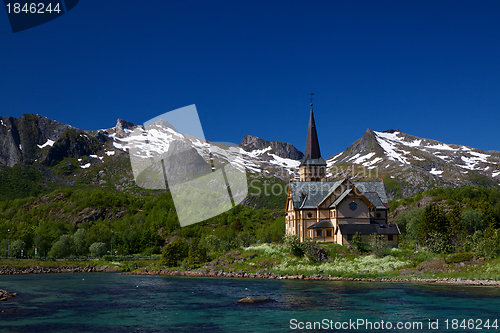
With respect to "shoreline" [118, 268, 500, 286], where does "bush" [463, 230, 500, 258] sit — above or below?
above

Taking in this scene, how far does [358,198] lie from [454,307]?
3932 cm

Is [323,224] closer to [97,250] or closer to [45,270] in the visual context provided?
[45,270]

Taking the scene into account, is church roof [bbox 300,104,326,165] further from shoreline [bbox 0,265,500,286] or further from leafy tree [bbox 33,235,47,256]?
leafy tree [bbox 33,235,47,256]

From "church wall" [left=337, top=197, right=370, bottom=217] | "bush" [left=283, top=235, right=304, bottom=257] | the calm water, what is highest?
"church wall" [left=337, top=197, right=370, bottom=217]

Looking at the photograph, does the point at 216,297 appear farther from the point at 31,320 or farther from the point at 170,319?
the point at 31,320

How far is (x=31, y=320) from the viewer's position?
2867cm

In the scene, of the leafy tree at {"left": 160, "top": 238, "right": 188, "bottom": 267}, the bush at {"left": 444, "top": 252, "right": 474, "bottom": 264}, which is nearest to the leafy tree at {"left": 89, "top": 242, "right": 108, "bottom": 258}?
the leafy tree at {"left": 160, "top": 238, "right": 188, "bottom": 267}

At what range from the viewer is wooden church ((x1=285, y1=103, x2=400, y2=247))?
230ft

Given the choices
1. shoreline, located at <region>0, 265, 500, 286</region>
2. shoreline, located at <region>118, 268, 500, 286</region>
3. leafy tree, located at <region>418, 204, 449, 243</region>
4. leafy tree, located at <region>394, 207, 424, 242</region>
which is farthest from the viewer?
leafy tree, located at <region>394, 207, 424, 242</region>

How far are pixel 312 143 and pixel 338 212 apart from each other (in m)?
22.1
